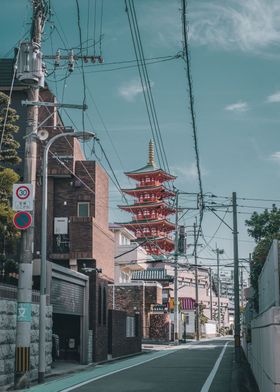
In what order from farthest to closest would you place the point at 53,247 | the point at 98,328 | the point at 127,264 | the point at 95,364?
1. the point at 127,264
2. the point at 53,247
3. the point at 98,328
4. the point at 95,364

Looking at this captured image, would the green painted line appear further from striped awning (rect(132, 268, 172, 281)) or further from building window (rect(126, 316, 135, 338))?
striped awning (rect(132, 268, 172, 281))

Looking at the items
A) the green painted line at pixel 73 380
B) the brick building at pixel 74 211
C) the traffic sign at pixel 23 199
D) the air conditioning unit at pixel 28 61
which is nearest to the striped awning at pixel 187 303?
the brick building at pixel 74 211

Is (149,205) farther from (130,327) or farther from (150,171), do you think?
(130,327)

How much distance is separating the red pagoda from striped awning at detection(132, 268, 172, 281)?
32.0ft

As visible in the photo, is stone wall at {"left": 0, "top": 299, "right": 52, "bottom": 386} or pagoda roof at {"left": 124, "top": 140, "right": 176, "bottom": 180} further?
pagoda roof at {"left": 124, "top": 140, "right": 176, "bottom": 180}

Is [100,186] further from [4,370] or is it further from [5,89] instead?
[4,370]

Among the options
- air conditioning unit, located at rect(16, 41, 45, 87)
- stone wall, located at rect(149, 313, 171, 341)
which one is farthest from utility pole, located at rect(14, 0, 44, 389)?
stone wall, located at rect(149, 313, 171, 341)

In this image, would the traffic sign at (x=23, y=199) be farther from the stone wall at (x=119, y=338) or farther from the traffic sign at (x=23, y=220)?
the stone wall at (x=119, y=338)

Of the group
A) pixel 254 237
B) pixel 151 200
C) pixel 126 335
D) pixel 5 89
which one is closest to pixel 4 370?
pixel 126 335

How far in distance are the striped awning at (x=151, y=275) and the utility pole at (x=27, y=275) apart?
54826mm

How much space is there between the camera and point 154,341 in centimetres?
5688

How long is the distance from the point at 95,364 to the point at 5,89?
18639mm

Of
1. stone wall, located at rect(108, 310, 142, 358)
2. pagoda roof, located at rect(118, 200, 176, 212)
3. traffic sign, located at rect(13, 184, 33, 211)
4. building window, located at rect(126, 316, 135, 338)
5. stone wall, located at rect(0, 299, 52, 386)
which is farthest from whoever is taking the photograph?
pagoda roof, located at rect(118, 200, 176, 212)

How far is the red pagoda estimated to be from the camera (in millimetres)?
87062
